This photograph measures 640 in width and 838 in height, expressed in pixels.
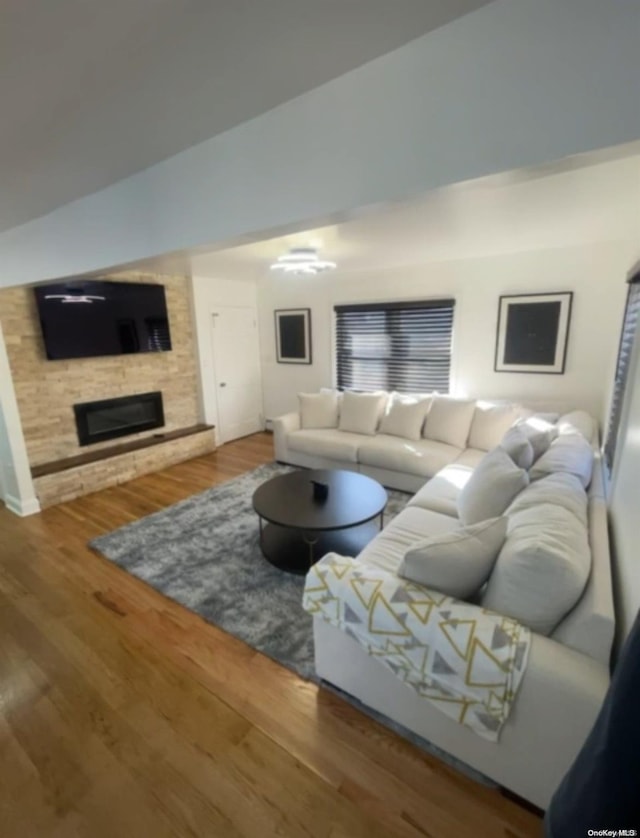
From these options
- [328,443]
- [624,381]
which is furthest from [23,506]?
[624,381]

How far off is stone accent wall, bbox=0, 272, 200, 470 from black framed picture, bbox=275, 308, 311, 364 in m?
1.23

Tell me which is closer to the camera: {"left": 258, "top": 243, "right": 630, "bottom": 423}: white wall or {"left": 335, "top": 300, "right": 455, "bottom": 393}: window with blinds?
{"left": 258, "top": 243, "right": 630, "bottom": 423}: white wall

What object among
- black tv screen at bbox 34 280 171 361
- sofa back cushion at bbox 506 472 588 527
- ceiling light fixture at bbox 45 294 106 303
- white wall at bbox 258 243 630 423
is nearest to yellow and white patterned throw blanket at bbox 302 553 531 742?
sofa back cushion at bbox 506 472 588 527

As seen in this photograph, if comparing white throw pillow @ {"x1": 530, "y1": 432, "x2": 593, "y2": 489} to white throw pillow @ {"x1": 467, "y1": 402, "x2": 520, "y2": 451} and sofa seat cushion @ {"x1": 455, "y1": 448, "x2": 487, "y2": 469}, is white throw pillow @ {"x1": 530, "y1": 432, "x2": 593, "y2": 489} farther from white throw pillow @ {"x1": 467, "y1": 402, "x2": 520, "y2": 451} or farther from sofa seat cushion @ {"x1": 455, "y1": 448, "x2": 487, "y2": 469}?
white throw pillow @ {"x1": 467, "y1": 402, "x2": 520, "y2": 451}

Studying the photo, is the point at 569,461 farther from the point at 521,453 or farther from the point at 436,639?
the point at 436,639

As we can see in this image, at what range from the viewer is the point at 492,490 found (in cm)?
205

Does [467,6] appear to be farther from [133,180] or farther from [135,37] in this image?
[133,180]

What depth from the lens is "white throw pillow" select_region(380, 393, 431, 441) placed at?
389cm

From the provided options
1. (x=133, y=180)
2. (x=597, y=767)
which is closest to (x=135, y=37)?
(x=133, y=180)

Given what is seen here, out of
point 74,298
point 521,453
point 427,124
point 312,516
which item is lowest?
point 312,516

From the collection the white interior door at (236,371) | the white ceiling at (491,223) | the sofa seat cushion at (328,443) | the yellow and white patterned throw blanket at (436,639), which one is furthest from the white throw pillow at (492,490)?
the white interior door at (236,371)

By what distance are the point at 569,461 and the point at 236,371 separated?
435cm

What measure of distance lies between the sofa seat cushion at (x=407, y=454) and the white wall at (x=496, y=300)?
0.98m

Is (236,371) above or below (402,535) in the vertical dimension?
above
